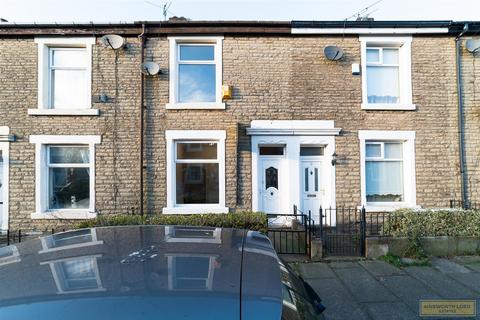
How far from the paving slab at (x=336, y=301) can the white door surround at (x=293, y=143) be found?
133 inches

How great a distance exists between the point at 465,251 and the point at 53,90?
451 inches

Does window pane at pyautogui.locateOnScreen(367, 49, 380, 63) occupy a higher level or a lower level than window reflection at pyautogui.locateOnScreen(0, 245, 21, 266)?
higher

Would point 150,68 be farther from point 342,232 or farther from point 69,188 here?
point 342,232

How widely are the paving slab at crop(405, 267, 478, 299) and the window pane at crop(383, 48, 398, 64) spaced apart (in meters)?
6.12

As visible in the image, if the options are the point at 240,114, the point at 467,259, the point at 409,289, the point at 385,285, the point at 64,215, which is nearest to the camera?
the point at 409,289

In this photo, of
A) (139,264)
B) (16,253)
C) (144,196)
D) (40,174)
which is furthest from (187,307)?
(40,174)

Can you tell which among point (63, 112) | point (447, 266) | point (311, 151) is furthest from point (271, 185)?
point (63, 112)

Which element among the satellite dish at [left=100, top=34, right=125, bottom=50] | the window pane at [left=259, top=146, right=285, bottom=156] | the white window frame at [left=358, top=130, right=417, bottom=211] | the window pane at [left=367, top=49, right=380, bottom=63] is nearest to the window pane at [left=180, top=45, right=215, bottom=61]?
the satellite dish at [left=100, top=34, right=125, bottom=50]

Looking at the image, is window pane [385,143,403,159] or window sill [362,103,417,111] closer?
window sill [362,103,417,111]

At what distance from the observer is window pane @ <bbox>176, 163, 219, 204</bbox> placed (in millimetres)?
8219

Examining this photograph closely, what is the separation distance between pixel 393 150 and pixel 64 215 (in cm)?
980

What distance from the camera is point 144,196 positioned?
26.2 feet

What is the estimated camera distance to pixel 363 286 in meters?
4.68

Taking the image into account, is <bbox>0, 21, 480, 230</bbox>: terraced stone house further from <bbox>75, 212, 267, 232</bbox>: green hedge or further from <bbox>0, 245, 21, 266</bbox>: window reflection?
<bbox>0, 245, 21, 266</bbox>: window reflection
